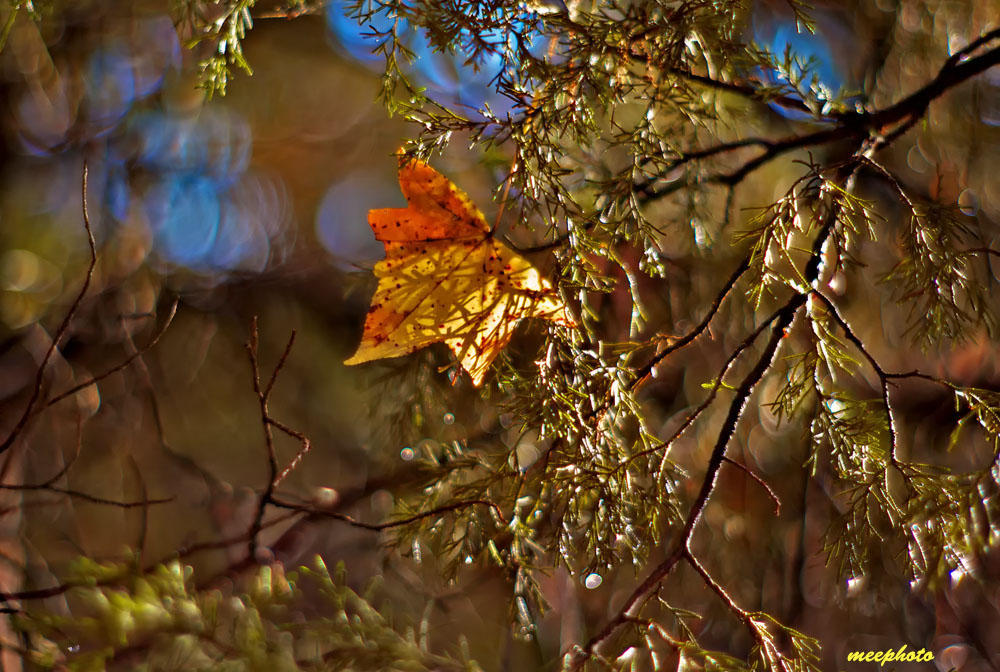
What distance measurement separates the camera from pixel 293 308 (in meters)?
1.89

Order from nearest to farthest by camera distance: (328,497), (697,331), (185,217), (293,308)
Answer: (697,331) < (328,497) < (185,217) < (293,308)

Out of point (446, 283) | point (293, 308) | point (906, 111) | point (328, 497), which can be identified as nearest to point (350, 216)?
point (293, 308)

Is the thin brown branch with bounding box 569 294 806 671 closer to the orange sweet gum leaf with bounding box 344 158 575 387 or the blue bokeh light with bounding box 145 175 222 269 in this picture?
the orange sweet gum leaf with bounding box 344 158 575 387

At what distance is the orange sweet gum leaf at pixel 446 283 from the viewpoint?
1.42 ft

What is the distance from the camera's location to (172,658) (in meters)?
0.31

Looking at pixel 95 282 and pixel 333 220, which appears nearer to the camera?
pixel 95 282

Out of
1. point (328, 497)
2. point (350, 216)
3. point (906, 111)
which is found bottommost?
point (328, 497)

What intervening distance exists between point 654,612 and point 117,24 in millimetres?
1761

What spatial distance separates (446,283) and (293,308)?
5.08ft

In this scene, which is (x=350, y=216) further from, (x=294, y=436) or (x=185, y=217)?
(x=294, y=436)

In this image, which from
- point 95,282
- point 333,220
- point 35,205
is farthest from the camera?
point 333,220

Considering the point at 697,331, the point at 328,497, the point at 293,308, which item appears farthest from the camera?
the point at 293,308

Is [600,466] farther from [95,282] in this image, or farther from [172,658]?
[95,282]

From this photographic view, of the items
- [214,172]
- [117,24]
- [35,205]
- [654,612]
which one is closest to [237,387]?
[214,172]
